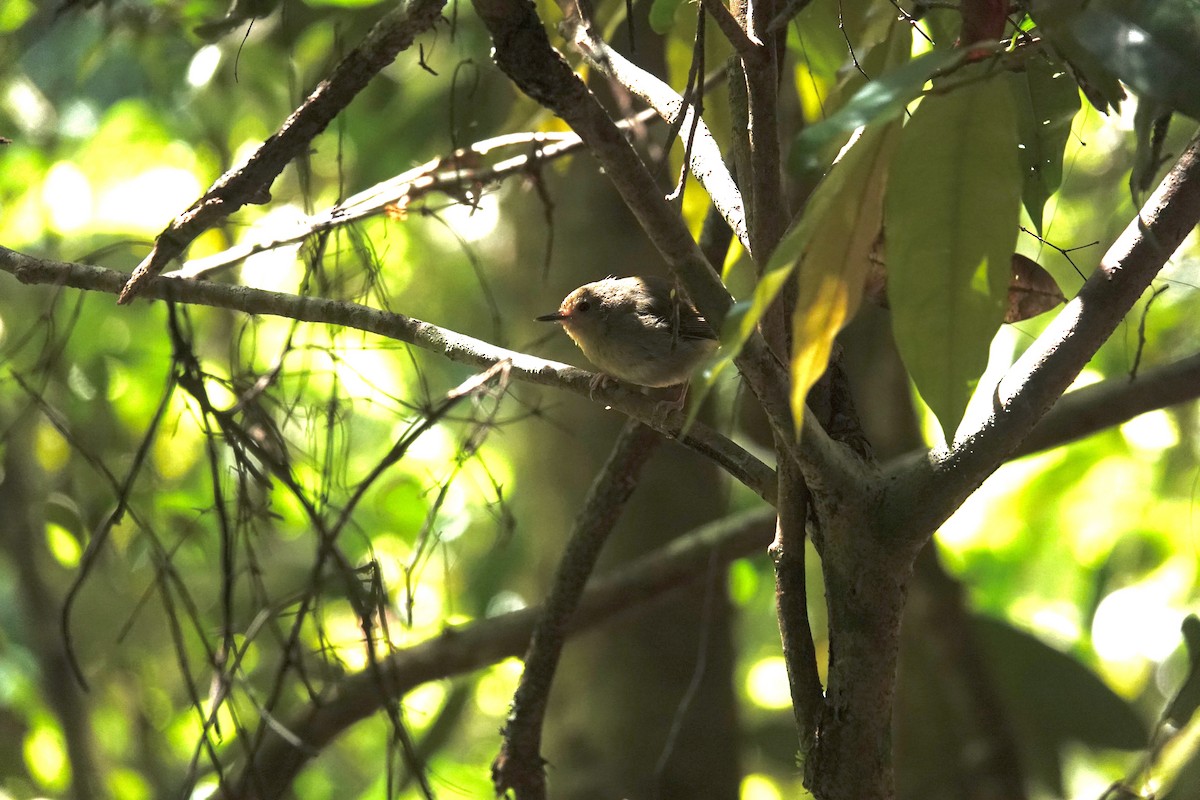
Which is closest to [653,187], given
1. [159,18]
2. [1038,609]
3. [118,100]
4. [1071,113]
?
[1071,113]

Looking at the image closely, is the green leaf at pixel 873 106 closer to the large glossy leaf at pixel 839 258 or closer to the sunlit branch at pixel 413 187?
the large glossy leaf at pixel 839 258

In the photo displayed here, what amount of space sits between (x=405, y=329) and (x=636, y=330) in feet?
4.15

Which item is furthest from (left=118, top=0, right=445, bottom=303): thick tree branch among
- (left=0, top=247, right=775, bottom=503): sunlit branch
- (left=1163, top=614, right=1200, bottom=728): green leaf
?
(left=1163, top=614, right=1200, bottom=728): green leaf

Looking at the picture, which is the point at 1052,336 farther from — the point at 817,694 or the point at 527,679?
the point at 527,679

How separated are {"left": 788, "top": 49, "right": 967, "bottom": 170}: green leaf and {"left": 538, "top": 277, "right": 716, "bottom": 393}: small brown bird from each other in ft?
5.21

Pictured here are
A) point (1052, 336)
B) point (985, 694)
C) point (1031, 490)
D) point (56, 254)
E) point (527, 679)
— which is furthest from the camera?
point (56, 254)

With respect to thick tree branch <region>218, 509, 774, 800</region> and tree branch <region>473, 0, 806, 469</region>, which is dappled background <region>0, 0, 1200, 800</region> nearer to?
thick tree branch <region>218, 509, 774, 800</region>

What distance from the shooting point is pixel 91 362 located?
3.03m

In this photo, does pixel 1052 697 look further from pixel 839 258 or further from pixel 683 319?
pixel 839 258

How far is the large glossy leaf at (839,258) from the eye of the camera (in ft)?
2.65

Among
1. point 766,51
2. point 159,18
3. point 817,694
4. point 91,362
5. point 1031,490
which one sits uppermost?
point 159,18

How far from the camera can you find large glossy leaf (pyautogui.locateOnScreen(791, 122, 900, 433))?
2.65 feet

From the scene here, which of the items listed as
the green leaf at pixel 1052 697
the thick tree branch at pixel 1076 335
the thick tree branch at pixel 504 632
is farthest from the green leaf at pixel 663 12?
the green leaf at pixel 1052 697

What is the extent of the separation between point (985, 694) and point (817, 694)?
162 cm
